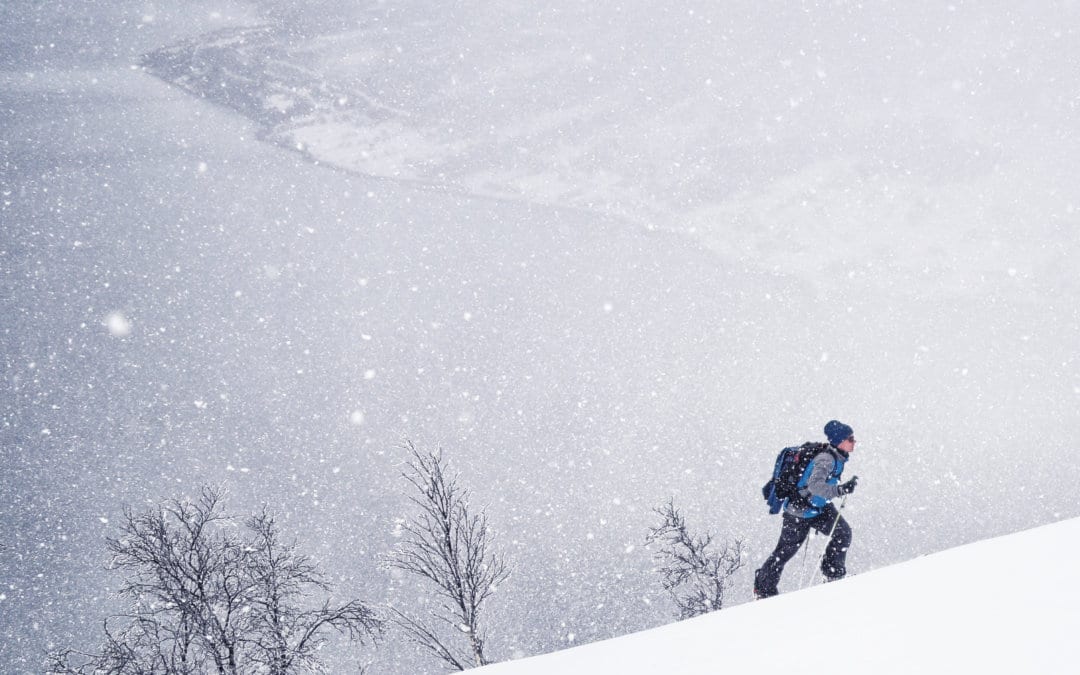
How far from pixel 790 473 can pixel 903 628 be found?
11.6 feet

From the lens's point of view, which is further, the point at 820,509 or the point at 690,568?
the point at 690,568

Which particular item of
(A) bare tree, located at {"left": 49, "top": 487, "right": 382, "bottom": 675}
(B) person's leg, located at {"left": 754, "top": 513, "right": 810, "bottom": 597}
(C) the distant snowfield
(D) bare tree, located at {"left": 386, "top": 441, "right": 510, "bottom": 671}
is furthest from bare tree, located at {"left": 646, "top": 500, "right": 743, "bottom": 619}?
(C) the distant snowfield

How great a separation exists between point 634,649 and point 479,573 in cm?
1877

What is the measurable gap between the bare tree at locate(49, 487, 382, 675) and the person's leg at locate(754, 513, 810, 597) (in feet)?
44.4

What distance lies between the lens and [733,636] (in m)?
3.43

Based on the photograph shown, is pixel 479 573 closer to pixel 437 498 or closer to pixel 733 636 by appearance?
pixel 437 498

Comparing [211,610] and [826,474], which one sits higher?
[826,474]

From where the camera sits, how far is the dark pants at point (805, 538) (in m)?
6.41

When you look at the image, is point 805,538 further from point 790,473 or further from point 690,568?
point 690,568

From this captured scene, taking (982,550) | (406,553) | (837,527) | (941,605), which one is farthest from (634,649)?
(406,553)

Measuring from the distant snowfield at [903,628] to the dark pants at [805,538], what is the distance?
1987mm

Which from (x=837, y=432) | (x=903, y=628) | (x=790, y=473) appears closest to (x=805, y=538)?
(x=790, y=473)

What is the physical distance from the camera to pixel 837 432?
602 centimetres

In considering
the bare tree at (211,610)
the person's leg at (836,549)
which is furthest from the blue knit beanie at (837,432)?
the bare tree at (211,610)
